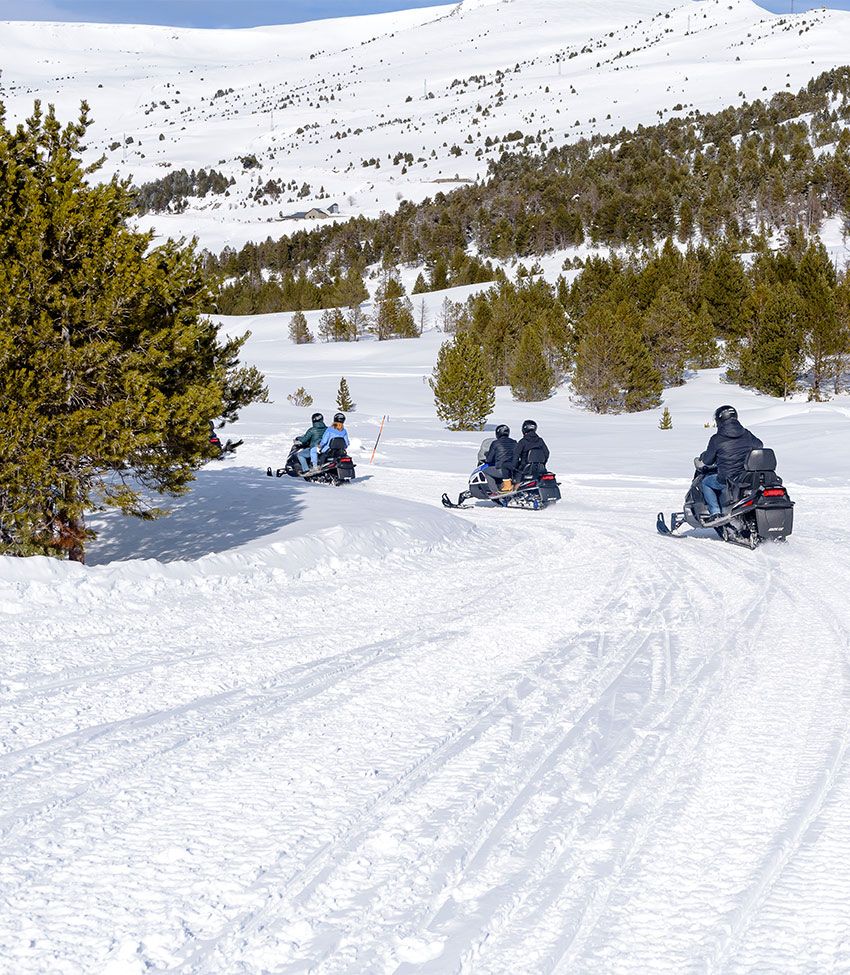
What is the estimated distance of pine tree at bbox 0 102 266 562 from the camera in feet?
24.2

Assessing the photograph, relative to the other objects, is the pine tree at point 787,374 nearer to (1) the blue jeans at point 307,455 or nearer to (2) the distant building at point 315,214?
(1) the blue jeans at point 307,455

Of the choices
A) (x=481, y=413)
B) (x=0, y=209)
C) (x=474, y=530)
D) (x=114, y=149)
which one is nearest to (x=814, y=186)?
(x=481, y=413)

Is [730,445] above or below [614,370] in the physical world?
below

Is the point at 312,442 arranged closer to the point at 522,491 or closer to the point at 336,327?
the point at 522,491

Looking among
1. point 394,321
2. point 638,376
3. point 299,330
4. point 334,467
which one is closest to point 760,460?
point 334,467

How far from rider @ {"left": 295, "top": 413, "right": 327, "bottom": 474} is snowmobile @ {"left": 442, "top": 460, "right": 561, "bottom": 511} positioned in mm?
3904

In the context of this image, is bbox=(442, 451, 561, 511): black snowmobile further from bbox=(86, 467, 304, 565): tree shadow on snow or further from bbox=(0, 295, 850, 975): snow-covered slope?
bbox=(0, 295, 850, 975): snow-covered slope

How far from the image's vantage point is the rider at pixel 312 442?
779 inches

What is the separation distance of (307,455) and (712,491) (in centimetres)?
1012

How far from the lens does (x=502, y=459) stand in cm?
1733

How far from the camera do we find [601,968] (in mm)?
2740

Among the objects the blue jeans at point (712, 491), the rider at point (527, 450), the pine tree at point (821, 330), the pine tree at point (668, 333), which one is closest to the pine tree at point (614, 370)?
the pine tree at point (668, 333)

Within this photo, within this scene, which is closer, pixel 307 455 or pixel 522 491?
pixel 522 491

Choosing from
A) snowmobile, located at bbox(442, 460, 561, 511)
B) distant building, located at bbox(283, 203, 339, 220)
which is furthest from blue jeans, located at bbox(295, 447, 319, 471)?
distant building, located at bbox(283, 203, 339, 220)
